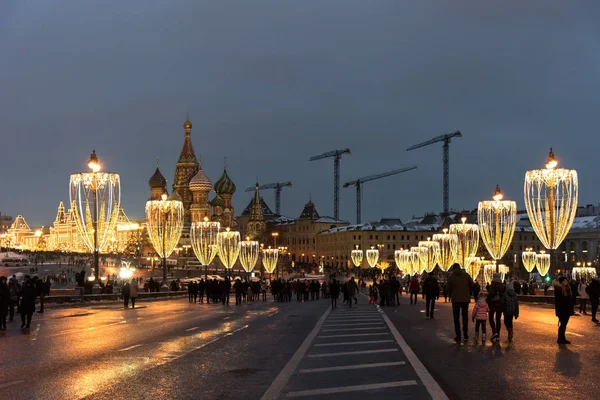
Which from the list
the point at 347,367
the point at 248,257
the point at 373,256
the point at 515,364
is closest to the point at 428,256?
the point at 248,257

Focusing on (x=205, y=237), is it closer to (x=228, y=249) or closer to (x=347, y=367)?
(x=228, y=249)

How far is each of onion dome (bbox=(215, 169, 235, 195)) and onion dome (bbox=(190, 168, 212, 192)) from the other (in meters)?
9.47

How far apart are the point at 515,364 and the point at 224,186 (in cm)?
17038

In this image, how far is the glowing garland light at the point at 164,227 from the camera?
198ft

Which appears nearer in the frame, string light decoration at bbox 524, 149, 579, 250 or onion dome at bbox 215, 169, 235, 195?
string light decoration at bbox 524, 149, 579, 250

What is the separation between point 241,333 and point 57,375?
9.74 meters

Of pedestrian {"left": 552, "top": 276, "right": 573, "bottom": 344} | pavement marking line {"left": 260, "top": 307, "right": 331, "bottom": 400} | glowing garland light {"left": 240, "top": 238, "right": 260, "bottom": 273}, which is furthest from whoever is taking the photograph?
glowing garland light {"left": 240, "top": 238, "right": 260, "bottom": 273}

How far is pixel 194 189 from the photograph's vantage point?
172 metres

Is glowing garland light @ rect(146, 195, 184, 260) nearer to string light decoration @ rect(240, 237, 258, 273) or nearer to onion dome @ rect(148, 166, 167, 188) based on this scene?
string light decoration @ rect(240, 237, 258, 273)

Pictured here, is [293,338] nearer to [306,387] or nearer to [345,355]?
[345,355]

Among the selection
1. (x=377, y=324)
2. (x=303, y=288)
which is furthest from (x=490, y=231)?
(x=377, y=324)

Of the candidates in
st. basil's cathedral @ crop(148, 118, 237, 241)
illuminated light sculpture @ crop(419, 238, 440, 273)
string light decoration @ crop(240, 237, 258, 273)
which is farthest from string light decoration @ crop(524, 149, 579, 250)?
st. basil's cathedral @ crop(148, 118, 237, 241)

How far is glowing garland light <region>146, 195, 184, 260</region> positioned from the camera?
60312 millimetres

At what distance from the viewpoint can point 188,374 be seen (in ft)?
41.5
